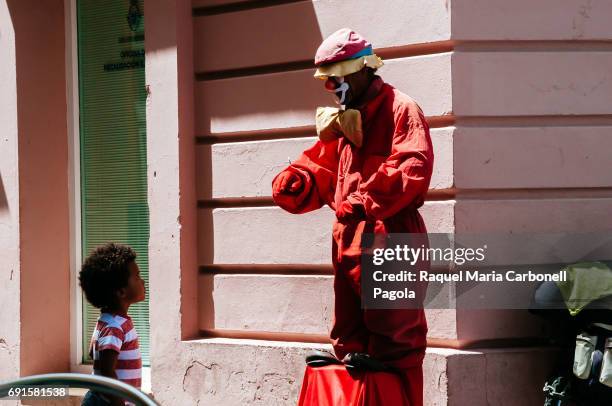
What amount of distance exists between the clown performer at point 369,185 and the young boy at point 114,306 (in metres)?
0.81

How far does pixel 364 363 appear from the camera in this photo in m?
4.45

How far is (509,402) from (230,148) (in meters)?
2.24

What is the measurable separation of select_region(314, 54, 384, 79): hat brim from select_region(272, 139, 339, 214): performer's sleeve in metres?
0.36

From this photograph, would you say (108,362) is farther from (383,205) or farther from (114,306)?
A: (383,205)

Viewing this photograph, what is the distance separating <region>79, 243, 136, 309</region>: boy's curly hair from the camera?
4.49 meters

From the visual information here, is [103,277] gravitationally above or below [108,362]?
above

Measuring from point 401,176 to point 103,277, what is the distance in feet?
4.21

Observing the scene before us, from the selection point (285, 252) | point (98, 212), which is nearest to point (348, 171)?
point (285, 252)

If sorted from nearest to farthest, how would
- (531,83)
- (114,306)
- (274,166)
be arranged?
1. (114,306)
2. (531,83)
3. (274,166)

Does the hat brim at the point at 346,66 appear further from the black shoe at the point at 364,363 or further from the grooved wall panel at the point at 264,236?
the grooved wall panel at the point at 264,236

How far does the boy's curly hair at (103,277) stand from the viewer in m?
4.49

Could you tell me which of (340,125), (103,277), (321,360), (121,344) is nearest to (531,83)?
(340,125)

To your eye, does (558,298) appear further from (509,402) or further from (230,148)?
(230,148)

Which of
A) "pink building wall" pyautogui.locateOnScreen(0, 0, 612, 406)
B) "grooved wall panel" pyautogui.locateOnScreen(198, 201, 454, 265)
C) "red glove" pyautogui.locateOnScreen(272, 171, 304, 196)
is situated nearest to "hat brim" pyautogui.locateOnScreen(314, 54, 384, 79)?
"red glove" pyautogui.locateOnScreen(272, 171, 304, 196)
